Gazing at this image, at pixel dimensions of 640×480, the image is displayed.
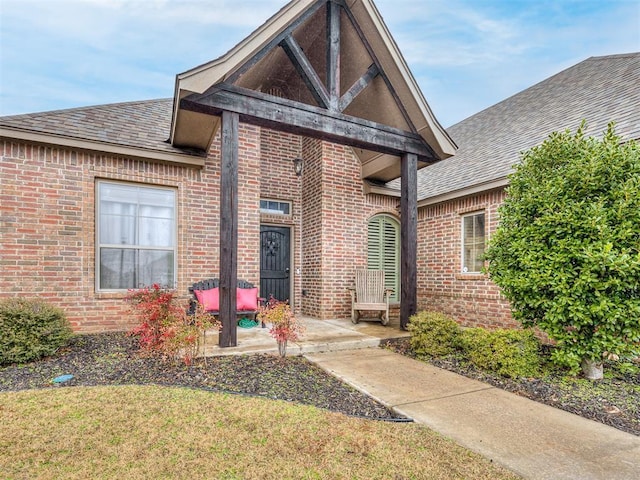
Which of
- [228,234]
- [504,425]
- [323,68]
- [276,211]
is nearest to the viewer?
[504,425]

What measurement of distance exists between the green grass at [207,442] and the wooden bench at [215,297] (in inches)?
114

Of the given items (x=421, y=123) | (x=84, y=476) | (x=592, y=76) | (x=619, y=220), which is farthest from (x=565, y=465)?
(x=592, y=76)

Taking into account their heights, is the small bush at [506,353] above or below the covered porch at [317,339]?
above

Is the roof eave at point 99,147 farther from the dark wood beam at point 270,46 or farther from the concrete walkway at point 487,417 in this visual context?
the concrete walkway at point 487,417

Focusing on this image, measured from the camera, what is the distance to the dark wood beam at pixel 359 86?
5.48 meters

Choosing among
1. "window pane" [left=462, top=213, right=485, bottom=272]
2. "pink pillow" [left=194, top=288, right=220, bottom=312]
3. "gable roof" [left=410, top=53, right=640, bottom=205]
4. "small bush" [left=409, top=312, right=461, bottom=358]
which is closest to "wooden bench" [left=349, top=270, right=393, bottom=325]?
"window pane" [left=462, top=213, right=485, bottom=272]

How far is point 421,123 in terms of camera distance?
598 centimetres

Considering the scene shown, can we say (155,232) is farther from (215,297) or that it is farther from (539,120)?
(539,120)

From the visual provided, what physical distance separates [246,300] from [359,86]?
4.06 m

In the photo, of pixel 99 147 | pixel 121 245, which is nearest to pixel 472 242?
pixel 121 245

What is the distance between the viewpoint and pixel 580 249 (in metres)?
3.71

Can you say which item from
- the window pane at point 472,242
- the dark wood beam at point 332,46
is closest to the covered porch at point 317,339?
the window pane at point 472,242

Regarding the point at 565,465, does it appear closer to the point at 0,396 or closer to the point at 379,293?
the point at 0,396

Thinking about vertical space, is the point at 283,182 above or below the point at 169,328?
above
